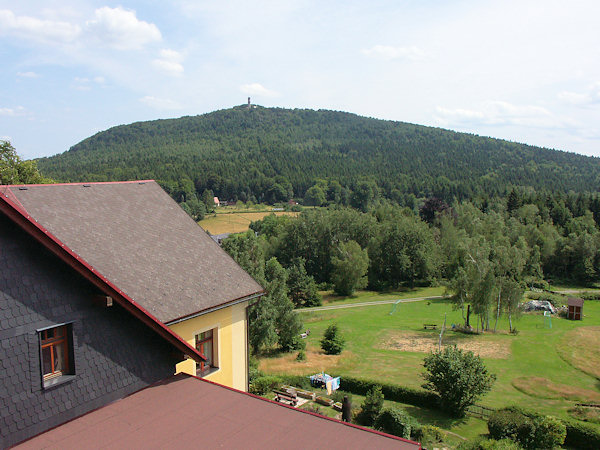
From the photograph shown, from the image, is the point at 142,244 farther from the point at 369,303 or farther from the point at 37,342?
the point at 369,303

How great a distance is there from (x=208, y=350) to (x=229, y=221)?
9961 centimetres

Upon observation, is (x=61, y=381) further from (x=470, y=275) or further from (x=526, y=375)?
(x=470, y=275)

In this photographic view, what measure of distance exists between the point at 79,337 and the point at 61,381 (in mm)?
741

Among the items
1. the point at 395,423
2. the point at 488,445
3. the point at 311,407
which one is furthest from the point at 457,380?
the point at 311,407

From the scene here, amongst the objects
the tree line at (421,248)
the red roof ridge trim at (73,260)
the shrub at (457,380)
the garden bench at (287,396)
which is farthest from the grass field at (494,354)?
the red roof ridge trim at (73,260)

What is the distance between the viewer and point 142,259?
39.5ft

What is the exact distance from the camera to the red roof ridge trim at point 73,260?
6512 mm

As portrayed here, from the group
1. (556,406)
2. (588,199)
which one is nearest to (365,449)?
(556,406)

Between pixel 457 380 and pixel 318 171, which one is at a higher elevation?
pixel 318 171

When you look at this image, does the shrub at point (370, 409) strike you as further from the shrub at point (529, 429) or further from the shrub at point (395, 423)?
the shrub at point (529, 429)

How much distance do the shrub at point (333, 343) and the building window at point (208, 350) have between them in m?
27.1

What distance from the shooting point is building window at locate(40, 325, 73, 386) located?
711 centimetres

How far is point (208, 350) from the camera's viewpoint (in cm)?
1291

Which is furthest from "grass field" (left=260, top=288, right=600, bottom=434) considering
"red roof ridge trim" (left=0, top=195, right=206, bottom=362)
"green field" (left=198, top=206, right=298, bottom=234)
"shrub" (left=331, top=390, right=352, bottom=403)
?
"green field" (left=198, top=206, right=298, bottom=234)
